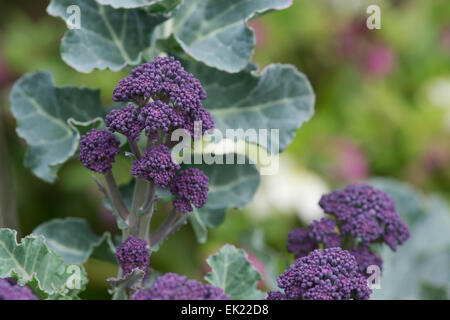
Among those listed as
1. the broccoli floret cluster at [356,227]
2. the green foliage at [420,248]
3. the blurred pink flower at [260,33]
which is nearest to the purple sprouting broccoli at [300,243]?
the broccoli floret cluster at [356,227]

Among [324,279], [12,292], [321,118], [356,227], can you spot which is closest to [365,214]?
[356,227]

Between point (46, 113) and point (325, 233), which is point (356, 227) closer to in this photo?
point (325, 233)

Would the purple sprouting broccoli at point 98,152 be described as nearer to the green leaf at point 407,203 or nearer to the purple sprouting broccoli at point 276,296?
the purple sprouting broccoli at point 276,296

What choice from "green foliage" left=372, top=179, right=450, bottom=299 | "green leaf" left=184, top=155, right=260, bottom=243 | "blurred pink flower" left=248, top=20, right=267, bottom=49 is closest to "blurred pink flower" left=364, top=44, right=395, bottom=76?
"blurred pink flower" left=248, top=20, right=267, bottom=49

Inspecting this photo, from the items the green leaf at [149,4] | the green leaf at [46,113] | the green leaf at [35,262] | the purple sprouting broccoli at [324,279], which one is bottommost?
the purple sprouting broccoli at [324,279]

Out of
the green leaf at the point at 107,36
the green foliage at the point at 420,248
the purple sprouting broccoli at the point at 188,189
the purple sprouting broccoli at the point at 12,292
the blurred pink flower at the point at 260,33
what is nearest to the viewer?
the purple sprouting broccoli at the point at 12,292

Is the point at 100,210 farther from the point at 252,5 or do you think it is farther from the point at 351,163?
the point at 252,5
